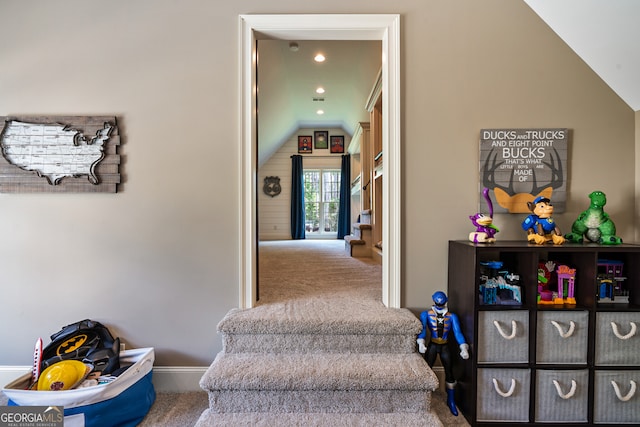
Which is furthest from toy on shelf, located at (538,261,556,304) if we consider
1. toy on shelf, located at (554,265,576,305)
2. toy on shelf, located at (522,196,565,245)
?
toy on shelf, located at (522,196,565,245)

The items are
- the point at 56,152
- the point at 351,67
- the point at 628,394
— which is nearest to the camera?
the point at 628,394

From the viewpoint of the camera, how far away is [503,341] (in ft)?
4.78

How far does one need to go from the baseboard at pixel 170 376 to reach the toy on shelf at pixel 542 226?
2.19 m

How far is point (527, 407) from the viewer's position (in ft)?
4.76

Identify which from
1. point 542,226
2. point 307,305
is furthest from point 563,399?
point 307,305

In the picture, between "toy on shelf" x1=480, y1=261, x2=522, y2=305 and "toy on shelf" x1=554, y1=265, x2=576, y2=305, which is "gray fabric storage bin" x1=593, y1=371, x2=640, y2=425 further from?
"toy on shelf" x1=480, y1=261, x2=522, y2=305

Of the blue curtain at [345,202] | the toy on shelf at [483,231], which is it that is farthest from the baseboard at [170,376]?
the blue curtain at [345,202]

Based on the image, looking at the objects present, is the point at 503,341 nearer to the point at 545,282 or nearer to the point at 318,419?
the point at 545,282

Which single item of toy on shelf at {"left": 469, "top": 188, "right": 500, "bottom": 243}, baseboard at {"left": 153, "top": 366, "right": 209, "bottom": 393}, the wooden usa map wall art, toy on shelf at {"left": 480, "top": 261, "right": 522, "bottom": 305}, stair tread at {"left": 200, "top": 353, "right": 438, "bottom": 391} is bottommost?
baseboard at {"left": 153, "top": 366, "right": 209, "bottom": 393}

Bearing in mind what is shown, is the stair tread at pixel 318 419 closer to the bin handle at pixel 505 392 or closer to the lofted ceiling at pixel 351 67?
the bin handle at pixel 505 392

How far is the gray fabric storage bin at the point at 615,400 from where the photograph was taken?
4.73 feet

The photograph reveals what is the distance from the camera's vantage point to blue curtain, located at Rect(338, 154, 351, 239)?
7.21 m

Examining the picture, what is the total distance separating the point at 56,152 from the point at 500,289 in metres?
2.84

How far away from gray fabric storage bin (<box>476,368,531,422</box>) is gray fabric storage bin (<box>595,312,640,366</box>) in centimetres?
41
